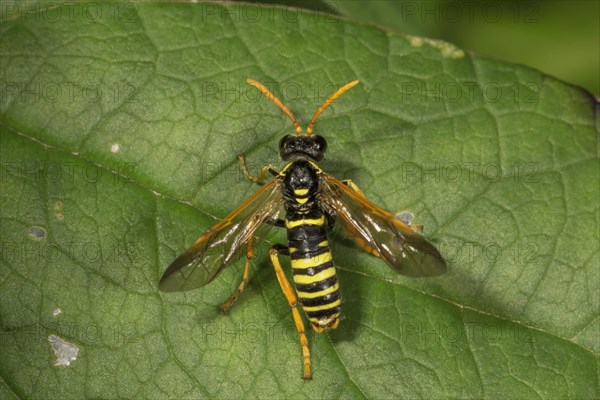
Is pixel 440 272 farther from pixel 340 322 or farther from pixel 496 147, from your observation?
pixel 496 147

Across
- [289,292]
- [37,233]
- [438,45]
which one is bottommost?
[289,292]

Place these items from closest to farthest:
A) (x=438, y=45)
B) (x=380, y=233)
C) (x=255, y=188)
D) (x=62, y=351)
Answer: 1. (x=62, y=351)
2. (x=380, y=233)
3. (x=255, y=188)
4. (x=438, y=45)

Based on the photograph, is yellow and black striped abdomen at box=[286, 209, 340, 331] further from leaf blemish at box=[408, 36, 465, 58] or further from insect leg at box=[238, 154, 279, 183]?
leaf blemish at box=[408, 36, 465, 58]

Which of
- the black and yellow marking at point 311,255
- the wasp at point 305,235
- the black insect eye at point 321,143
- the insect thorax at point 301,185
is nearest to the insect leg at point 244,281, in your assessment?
the wasp at point 305,235

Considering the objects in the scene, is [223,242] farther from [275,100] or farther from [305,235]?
[275,100]

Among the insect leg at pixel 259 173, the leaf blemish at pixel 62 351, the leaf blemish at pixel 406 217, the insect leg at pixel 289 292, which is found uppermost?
the insect leg at pixel 259 173

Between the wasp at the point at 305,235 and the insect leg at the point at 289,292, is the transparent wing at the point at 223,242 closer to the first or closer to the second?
the wasp at the point at 305,235

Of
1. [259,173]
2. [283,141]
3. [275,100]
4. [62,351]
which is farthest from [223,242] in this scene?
[62,351]
